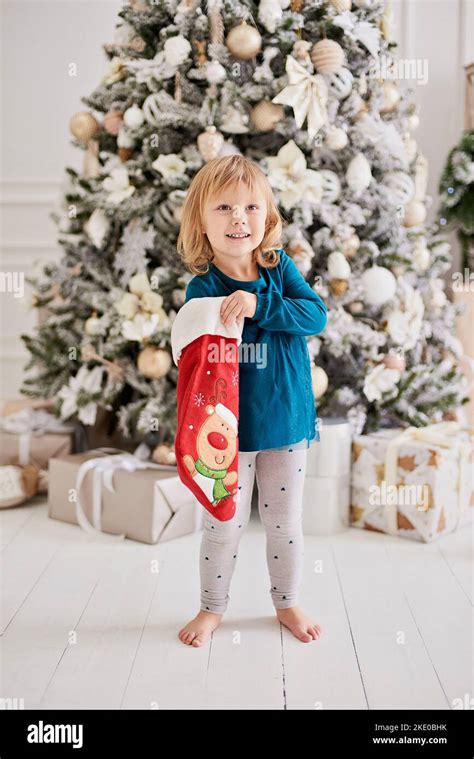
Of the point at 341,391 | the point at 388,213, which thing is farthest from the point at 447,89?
the point at 341,391

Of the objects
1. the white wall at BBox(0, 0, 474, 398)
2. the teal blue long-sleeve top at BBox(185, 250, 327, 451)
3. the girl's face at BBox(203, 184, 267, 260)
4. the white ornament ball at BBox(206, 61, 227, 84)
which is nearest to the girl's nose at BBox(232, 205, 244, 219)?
the girl's face at BBox(203, 184, 267, 260)

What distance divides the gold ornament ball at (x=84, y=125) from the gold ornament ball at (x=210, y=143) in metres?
0.49

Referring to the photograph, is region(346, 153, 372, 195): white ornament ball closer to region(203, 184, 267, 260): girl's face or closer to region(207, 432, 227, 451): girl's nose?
region(203, 184, 267, 260): girl's face

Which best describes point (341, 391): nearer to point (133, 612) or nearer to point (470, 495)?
point (470, 495)

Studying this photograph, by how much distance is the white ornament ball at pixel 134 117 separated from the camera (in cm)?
233

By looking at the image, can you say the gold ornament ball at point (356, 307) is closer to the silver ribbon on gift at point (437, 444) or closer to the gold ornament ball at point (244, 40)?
the silver ribbon on gift at point (437, 444)

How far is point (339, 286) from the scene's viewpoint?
2.37m

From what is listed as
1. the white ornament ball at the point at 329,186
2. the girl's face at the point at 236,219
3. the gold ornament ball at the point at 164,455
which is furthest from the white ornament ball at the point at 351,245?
the girl's face at the point at 236,219

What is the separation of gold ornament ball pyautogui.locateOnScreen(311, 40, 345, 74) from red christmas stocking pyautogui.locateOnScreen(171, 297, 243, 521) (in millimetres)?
1110

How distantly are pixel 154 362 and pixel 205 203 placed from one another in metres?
0.89

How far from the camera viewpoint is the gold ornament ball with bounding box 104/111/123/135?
2430mm

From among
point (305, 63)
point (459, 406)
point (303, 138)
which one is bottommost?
point (459, 406)
